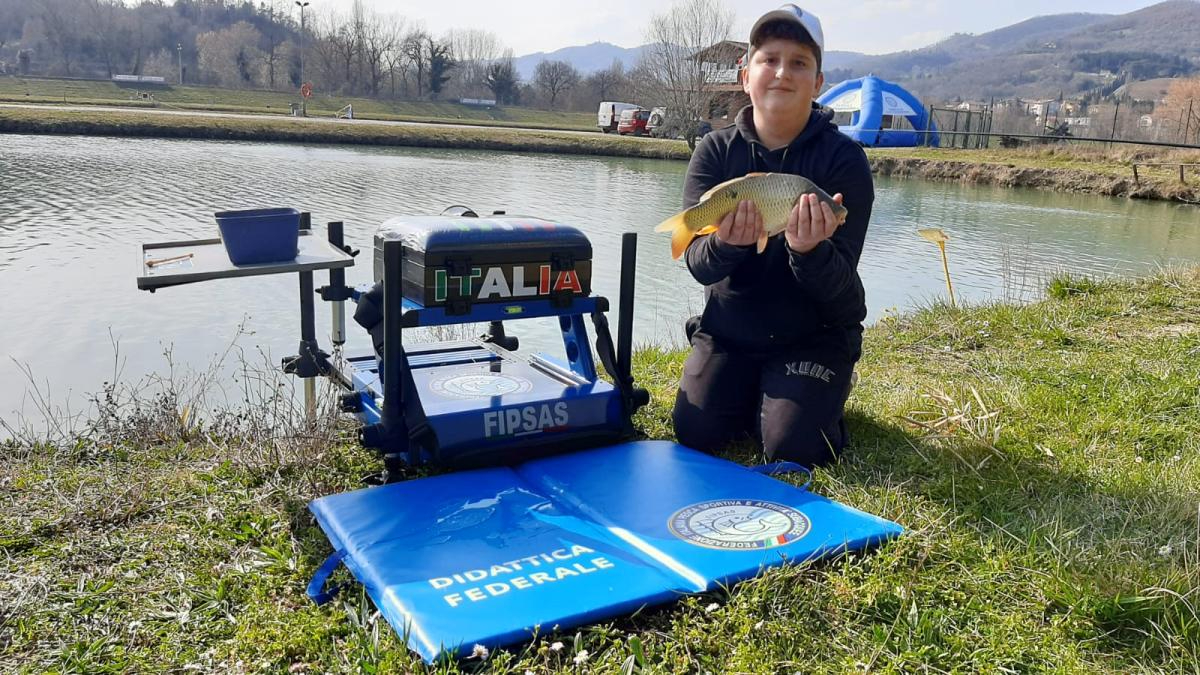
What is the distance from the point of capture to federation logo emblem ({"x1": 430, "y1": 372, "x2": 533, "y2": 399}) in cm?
318

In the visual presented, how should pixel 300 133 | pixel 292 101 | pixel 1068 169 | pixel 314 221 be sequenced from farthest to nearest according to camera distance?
1. pixel 292 101
2. pixel 300 133
3. pixel 1068 169
4. pixel 314 221

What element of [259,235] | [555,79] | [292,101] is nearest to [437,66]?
[555,79]

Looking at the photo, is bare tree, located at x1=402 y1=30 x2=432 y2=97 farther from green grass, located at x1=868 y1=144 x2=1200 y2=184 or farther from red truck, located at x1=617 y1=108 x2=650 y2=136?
green grass, located at x1=868 y1=144 x2=1200 y2=184

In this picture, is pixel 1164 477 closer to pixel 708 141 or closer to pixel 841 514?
pixel 841 514

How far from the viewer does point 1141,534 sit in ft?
7.89

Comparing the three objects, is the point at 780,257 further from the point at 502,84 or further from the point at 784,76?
the point at 502,84

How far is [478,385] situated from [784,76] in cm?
154

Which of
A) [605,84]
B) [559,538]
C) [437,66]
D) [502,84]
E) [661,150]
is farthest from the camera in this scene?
[605,84]

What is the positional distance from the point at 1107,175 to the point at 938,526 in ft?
78.1

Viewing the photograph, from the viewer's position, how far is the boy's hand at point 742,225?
270cm

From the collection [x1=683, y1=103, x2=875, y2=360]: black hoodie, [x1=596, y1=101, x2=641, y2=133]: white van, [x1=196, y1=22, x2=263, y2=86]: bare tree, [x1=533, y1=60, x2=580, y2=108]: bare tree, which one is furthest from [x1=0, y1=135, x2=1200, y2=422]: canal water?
[x1=533, y1=60, x2=580, y2=108]: bare tree

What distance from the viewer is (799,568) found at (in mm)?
2184

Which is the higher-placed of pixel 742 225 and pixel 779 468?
pixel 742 225

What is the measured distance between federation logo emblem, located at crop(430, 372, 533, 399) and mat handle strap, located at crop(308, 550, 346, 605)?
0.96 meters
